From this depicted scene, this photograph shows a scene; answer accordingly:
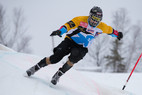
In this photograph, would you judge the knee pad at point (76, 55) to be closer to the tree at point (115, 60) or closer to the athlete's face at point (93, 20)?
the athlete's face at point (93, 20)

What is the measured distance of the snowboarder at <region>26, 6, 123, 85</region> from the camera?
314 centimetres

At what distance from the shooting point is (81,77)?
15.4 ft

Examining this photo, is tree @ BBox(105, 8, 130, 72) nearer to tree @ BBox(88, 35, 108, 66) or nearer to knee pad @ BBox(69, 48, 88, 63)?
tree @ BBox(88, 35, 108, 66)

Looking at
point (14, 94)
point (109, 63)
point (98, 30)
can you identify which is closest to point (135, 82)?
point (98, 30)

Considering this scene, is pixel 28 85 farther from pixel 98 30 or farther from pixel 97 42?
pixel 97 42

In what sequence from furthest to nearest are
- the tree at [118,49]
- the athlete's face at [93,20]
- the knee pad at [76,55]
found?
1. the tree at [118,49]
2. the athlete's face at [93,20]
3. the knee pad at [76,55]

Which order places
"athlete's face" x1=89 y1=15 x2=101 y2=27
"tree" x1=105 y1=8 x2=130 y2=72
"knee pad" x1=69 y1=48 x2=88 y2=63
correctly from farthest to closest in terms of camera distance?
1. "tree" x1=105 y1=8 x2=130 y2=72
2. "athlete's face" x1=89 y1=15 x2=101 y2=27
3. "knee pad" x1=69 y1=48 x2=88 y2=63

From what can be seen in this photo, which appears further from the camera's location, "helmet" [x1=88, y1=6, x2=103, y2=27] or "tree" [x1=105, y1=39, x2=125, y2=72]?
"tree" [x1=105, y1=39, x2=125, y2=72]

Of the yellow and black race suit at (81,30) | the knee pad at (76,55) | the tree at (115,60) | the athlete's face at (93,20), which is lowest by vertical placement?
the tree at (115,60)

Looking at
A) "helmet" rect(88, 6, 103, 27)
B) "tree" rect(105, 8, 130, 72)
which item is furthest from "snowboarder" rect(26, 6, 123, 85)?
"tree" rect(105, 8, 130, 72)

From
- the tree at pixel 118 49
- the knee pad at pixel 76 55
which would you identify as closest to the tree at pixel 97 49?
the tree at pixel 118 49

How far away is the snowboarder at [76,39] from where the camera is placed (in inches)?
124

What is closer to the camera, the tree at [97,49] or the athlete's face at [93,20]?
the athlete's face at [93,20]

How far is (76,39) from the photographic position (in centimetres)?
336
